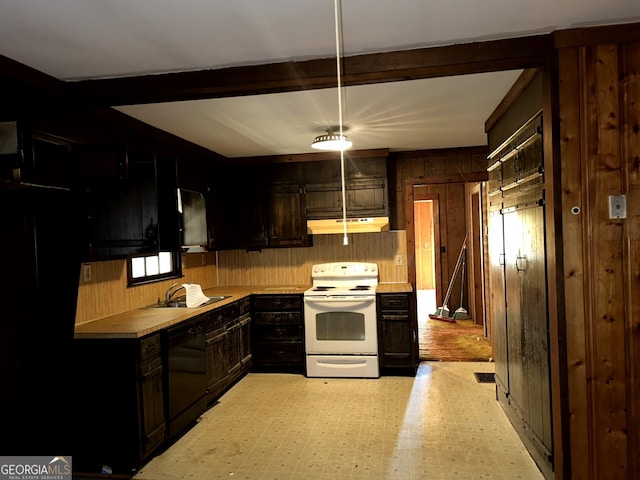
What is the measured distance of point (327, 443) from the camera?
3186 millimetres

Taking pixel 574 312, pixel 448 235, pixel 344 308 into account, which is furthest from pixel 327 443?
pixel 448 235

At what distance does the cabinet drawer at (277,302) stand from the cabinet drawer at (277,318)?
0.18 ft

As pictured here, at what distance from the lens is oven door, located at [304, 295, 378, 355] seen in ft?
14.9

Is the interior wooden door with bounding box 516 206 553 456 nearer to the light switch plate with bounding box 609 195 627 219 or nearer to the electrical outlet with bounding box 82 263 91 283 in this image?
the light switch plate with bounding box 609 195 627 219

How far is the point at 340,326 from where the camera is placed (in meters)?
4.62

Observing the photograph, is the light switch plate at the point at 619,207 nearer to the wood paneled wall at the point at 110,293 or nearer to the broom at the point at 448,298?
the wood paneled wall at the point at 110,293

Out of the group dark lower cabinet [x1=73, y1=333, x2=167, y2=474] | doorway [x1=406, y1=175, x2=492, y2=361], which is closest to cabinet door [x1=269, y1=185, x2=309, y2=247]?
doorway [x1=406, y1=175, x2=492, y2=361]

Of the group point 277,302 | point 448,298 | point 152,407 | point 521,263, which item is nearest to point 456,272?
point 448,298

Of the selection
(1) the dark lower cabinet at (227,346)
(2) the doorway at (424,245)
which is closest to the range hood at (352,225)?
(1) the dark lower cabinet at (227,346)

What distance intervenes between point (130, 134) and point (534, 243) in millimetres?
2994

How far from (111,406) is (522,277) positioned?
273cm

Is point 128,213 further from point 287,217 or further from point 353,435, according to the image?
point 287,217

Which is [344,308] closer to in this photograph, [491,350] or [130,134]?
[491,350]

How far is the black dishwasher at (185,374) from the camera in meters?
3.21
